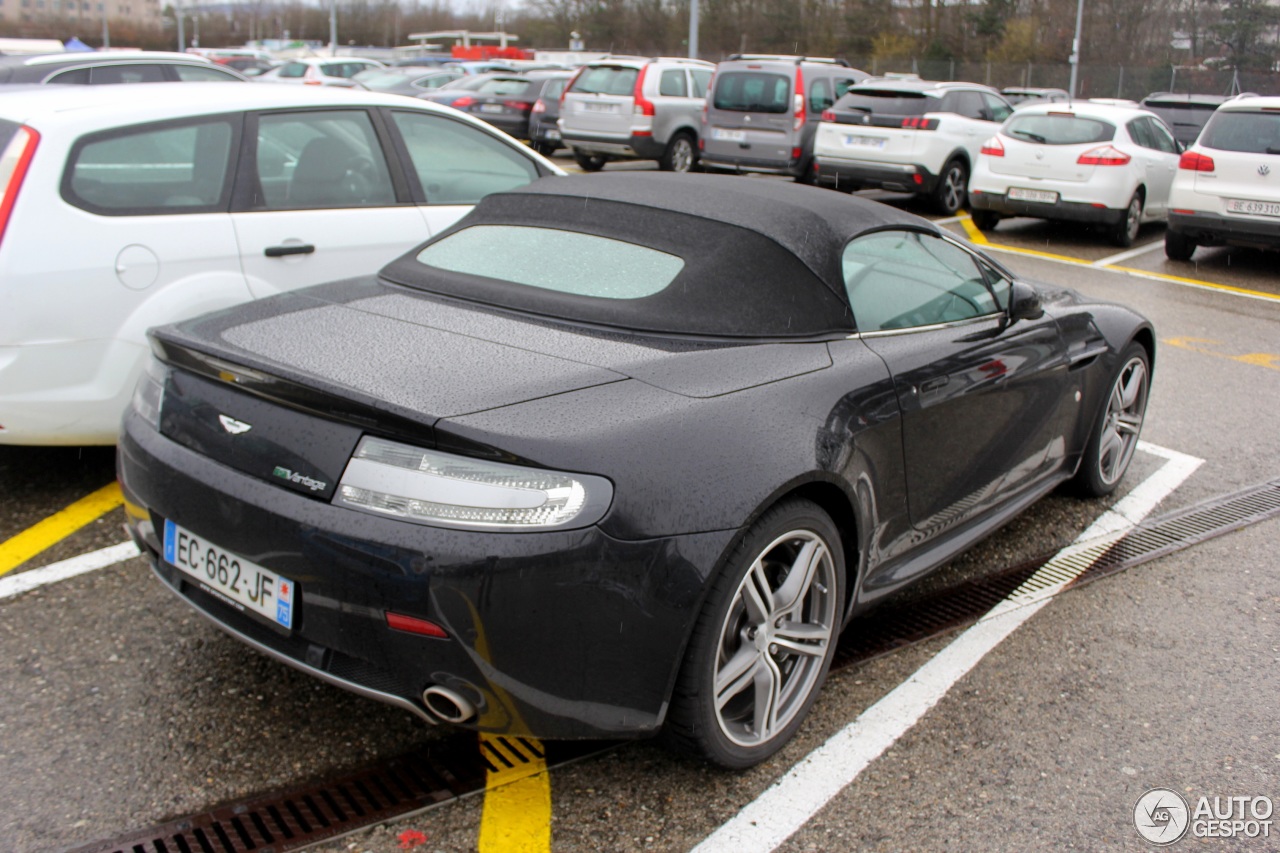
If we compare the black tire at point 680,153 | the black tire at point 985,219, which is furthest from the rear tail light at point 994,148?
the black tire at point 680,153

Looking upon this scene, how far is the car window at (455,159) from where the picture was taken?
5.45 m

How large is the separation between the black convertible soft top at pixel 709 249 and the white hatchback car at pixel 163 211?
121 centimetres

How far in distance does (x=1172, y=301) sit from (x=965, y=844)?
8.21 m

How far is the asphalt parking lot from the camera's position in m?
2.66

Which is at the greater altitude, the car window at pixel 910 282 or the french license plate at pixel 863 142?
the french license plate at pixel 863 142

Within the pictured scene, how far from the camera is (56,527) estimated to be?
422 cm

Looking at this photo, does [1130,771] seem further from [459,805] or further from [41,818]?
[41,818]

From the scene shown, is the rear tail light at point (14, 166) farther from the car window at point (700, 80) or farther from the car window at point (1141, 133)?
the car window at point (700, 80)

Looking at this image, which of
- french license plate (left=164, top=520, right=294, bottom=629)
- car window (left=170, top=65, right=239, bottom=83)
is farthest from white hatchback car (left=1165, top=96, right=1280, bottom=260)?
french license plate (left=164, top=520, right=294, bottom=629)

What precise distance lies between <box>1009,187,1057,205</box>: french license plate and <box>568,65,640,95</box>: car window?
282 inches

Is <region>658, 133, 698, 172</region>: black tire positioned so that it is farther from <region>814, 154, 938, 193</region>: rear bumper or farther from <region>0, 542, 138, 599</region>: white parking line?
<region>0, 542, 138, 599</region>: white parking line

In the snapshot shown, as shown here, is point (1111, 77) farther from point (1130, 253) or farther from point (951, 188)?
point (1130, 253)

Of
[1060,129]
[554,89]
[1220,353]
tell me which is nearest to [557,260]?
[1220,353]

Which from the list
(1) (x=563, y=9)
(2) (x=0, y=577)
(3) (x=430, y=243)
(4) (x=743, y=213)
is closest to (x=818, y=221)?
(4) (x=743, y=213)
